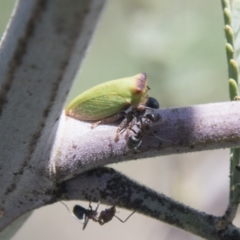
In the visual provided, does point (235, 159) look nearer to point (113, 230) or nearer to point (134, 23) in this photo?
point (134, 23)

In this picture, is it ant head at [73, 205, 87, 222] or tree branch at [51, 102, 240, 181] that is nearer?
tree branch at [51, 102, 240, 181]

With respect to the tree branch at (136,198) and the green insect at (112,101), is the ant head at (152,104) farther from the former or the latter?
the tree branch at (136,198)

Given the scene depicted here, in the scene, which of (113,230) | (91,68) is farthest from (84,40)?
(113,230)

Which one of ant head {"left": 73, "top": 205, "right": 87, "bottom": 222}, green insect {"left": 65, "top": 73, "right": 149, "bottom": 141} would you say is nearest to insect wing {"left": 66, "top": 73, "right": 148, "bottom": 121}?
green insect {"left": 65, "top": 73, "right": 149, "bottom": 141}

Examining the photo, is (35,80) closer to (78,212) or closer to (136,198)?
(136,198)

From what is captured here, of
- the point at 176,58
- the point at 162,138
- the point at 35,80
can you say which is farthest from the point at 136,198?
the point at 176,58

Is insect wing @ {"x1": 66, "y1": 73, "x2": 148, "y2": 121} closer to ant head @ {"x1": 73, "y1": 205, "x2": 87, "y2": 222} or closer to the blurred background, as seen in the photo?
ant head @ {"x1": 73, "y1": 205, "x2": 87, "y2": 222}

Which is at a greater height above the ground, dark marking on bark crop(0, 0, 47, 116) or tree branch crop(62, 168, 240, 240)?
dark marking on bark crop(0, 0, 47, 116)

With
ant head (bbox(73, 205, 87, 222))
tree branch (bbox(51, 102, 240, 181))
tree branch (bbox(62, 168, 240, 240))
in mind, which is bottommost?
ant head (bbox(73, 205, 87, 222))

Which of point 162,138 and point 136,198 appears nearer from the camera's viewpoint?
point 162,138

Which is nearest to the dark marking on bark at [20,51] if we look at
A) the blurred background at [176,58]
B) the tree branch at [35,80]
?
the tree branch at [35,80]
